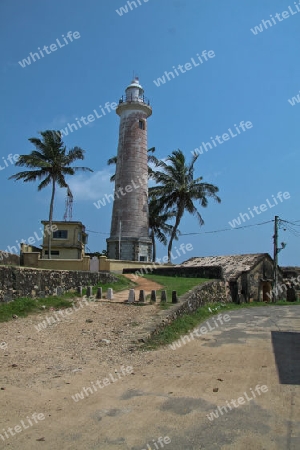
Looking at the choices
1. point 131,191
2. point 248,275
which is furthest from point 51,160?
point 248,275

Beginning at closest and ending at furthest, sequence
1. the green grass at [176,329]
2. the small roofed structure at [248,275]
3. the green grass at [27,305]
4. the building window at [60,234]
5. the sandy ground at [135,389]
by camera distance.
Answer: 1. the sandy ground at [135,389]
2. the green grass at [176,329]
3. the green grass at [27,305]
4. the small roofed structure at [248,275]
5. the building window at [60,234]

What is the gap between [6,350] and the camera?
7711 mm

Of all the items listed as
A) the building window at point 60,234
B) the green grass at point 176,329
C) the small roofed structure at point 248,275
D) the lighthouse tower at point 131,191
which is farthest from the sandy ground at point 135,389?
the building window at point 60,234

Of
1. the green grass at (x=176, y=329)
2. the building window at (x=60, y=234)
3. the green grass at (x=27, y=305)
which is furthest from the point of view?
the building window at (x=60, y=234)

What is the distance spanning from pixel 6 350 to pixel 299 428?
224 inches

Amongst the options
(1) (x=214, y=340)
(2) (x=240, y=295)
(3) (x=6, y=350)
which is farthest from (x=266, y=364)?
(2) (x=240, y=295)

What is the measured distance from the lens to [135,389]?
19.6 feet

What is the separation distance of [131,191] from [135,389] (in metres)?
26.4

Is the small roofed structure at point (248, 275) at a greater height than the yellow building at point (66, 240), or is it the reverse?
the yellow building at point (66, 240)

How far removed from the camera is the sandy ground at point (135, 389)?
427cm

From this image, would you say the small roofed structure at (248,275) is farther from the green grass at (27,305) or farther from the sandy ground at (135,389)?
the sandy ground at (135,389)

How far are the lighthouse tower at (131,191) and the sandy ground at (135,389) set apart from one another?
2080cm

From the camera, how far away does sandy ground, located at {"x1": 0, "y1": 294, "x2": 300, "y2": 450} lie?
4266mm

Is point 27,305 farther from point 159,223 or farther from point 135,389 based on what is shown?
point 159,223
